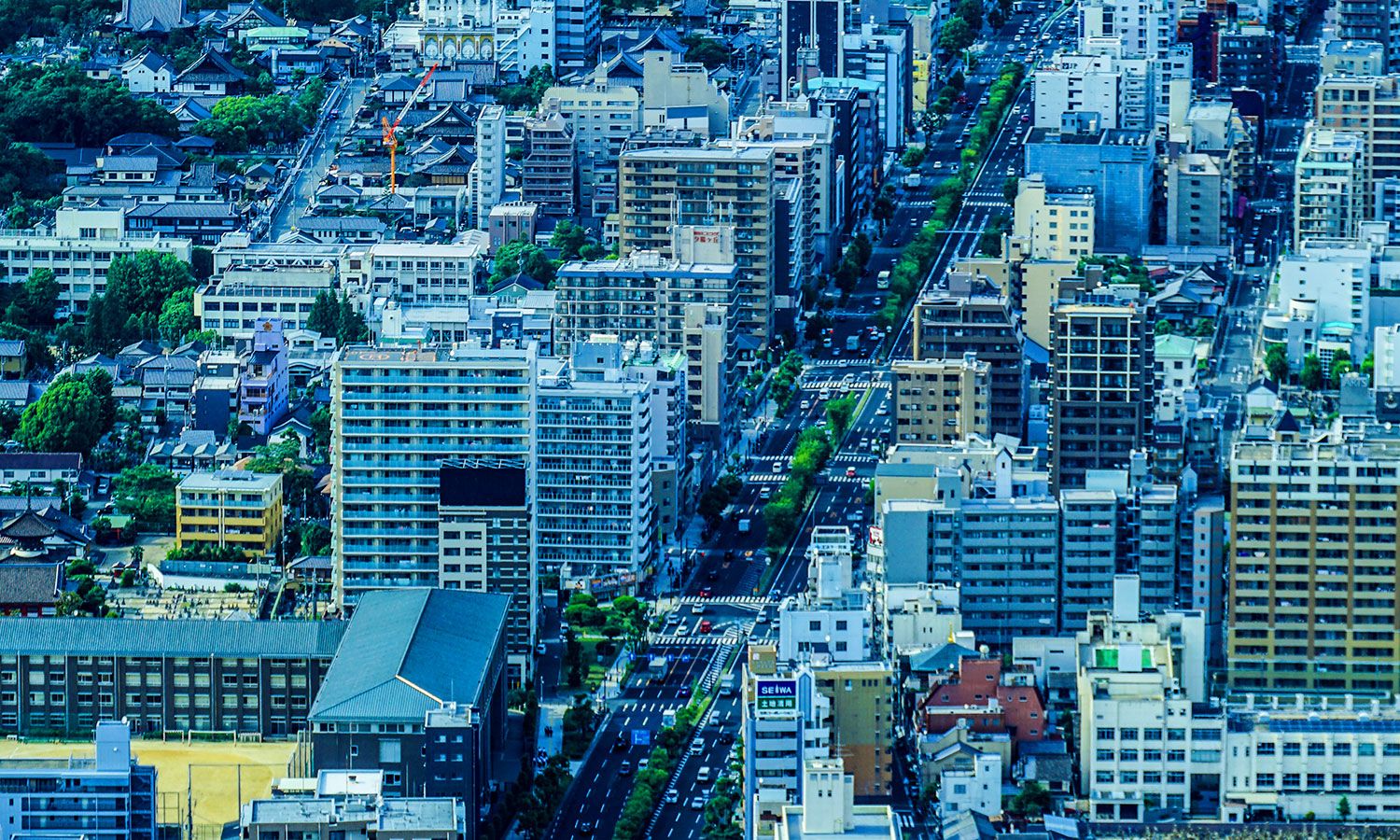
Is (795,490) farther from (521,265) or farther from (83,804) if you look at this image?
(83,804)

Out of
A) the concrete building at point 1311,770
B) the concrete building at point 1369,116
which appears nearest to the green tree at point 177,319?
the concrete building at point 1369,116

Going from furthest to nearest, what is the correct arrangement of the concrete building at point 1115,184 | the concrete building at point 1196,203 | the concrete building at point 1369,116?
1. the concrete building at point 1369,116
2. the concrete building at point 1196,203
3. the concrete building at point 1115,184

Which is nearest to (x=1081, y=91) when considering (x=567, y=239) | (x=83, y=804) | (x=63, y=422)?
(x=567, y=239)

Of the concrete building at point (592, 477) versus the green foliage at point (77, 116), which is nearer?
the concrete building at point (592, 477)

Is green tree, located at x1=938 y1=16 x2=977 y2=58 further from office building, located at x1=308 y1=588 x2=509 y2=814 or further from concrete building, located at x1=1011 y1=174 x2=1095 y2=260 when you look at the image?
office building, located at x1=308 y1=588 x2=509 y2=814

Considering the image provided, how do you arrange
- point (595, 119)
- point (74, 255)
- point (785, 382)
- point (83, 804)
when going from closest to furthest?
point (83, 804), point (785, 382), point (74, 255), point (595, 119)

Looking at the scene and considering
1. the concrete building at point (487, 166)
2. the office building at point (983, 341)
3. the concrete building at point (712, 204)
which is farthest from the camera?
the concrete building at point (487, 166)

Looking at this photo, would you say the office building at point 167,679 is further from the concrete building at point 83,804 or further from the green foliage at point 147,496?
the green foliage at point 147,496

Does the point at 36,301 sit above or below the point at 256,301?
below
